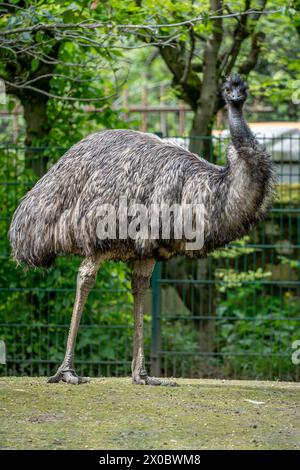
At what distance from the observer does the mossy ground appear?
4.77 meters

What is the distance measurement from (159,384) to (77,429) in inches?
58.6

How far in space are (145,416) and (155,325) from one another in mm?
3656

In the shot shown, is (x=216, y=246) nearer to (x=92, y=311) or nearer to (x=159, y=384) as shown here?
(x=159, y=384)

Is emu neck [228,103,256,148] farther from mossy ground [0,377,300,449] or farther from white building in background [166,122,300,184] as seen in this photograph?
white building in background [166,122,300,184]

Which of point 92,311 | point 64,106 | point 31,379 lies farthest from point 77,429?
point 64,106

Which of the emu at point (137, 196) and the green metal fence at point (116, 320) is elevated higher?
the emu at point (137, 196)

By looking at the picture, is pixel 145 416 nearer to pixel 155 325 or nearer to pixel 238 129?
pixel 238 129

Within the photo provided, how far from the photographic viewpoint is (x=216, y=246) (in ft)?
20.4

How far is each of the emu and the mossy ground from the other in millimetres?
334

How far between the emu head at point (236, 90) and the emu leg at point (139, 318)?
112 centimetres

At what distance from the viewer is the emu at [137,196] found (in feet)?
20.1

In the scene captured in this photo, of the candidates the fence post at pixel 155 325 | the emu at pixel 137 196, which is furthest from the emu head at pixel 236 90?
the fence post at pixel 155 325

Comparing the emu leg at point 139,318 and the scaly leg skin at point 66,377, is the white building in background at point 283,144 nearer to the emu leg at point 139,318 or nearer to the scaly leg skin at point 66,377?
the emu leg at point 139,318

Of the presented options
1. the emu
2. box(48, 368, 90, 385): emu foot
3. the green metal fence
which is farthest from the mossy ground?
the green metal fence
